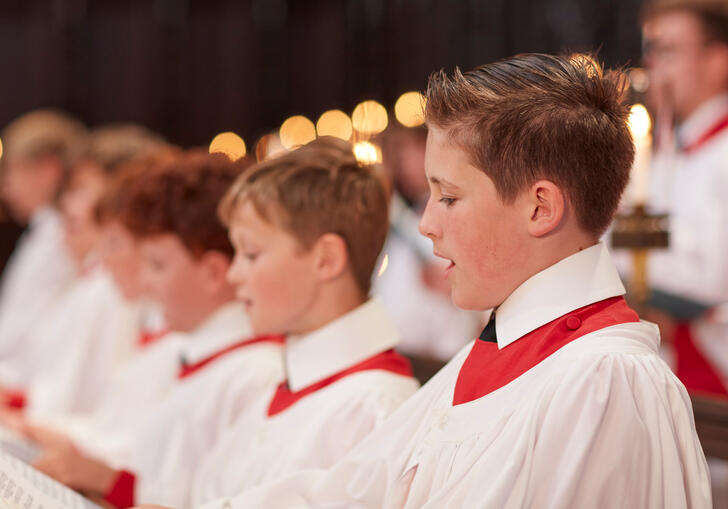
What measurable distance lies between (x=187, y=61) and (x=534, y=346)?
6.08m

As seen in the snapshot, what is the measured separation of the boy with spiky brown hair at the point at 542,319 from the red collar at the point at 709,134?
165 cm

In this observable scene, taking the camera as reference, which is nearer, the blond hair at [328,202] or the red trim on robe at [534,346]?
the red trim on robe at [534,346]

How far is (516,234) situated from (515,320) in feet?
0.37

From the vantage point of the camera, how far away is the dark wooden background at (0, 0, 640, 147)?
21.0 ft

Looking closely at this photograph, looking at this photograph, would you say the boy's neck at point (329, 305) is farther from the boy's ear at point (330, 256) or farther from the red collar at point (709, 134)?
the red collar at point (709, 134)

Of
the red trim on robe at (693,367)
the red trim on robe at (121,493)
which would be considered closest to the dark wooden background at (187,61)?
the red trim on robe at (693,367)

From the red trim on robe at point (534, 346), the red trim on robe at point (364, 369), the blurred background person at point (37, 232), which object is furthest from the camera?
the blurred background person at point (37, 232)

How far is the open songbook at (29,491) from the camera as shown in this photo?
4.03ft

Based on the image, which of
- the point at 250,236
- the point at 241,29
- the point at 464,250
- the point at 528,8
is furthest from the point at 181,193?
the point at 241,29

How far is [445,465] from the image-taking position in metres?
1.12

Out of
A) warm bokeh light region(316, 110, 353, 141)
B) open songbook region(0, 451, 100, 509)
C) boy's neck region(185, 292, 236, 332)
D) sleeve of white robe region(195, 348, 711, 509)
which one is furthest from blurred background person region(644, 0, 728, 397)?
warm bokeh light region(316, 110, 353, 141)

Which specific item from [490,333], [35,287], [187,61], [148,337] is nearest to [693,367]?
[490,333]

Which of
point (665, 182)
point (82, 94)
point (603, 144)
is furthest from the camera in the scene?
point (82, 94)

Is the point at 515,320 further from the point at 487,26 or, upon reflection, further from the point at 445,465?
the point at 487,26
